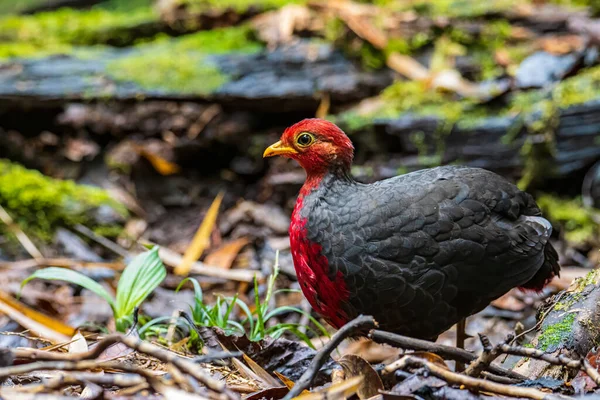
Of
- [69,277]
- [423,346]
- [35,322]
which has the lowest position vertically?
[35,322]

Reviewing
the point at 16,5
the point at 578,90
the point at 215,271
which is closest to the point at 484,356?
the point at 215,271

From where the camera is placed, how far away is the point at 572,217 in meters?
5.00

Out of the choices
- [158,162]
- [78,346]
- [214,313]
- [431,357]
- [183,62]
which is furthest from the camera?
[183,62]

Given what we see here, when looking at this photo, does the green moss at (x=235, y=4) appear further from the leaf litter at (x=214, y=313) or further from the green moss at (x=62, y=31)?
the green moss at (x=62, y=31)

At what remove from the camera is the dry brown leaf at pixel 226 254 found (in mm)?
4758

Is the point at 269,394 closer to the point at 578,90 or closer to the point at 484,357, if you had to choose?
the point at 484,357

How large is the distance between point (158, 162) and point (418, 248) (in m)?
3.35

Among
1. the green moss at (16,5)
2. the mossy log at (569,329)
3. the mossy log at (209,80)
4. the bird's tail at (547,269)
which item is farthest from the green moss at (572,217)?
the green moss at (16,5)

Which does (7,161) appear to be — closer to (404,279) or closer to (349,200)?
(349,200)

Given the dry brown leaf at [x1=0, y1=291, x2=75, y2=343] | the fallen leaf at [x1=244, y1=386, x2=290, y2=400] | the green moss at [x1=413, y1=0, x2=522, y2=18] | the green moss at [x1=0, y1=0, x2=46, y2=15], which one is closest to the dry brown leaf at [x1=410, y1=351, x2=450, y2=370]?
the fallen leaf at [x1=244, y1=386, x2=290, y2=400]

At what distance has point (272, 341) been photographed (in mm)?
2799

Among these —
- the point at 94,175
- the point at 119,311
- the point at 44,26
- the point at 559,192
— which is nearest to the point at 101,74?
the point at 94,175

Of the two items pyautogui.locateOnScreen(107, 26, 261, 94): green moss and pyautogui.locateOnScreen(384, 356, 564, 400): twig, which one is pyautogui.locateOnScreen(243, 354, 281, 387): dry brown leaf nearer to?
pyautogui.locateOnScreen(384, 356, 564, 400): twig

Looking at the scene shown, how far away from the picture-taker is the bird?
109 inches
